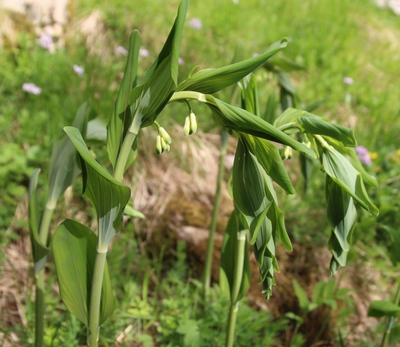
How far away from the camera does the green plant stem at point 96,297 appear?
1.04 meters

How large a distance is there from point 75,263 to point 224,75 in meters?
0.55

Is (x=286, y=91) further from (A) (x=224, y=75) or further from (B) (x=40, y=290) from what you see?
(B) (x=40, y=290)

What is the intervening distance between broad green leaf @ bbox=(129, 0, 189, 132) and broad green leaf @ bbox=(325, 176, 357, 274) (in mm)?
410

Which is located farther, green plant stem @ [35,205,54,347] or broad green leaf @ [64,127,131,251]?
green plant stem @ [35,205,54,347]

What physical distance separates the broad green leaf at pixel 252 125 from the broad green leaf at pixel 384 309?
0.85 metres

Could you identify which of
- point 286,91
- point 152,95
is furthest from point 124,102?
point 286,91

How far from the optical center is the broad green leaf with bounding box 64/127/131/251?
0.93 m

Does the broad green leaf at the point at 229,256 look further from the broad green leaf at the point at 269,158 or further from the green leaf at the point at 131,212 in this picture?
the broad green leaf at the point at 269,158

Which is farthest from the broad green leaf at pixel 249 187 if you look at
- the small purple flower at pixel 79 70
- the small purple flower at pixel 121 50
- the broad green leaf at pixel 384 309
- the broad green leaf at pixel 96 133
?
the small purple flower at pixel 121 50

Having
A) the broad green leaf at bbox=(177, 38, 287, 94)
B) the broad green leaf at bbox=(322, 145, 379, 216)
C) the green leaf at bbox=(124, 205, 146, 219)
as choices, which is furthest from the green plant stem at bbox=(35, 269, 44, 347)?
the broad green leaf at bbox=(322, 145, 379, 216)

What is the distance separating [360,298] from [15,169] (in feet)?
5.53

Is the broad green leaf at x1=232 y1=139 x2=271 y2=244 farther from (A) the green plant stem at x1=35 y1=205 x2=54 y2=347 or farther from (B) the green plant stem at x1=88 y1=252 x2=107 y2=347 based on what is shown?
(A) the green plant stem at x1=35 y1=205 x2=54 y2=347

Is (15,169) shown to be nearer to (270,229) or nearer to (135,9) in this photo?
(270,229)

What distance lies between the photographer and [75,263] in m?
1.10
